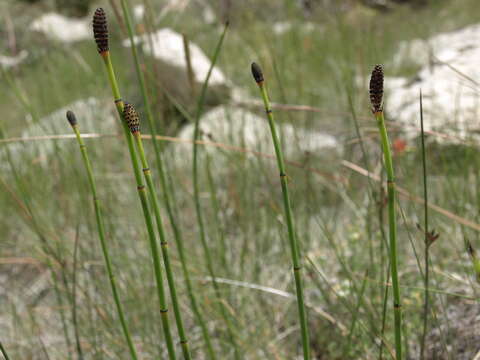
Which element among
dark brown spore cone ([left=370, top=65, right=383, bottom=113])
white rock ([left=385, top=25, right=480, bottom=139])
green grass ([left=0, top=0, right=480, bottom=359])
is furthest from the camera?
white rock ([left=385, top=25, right=480, bottom=139])

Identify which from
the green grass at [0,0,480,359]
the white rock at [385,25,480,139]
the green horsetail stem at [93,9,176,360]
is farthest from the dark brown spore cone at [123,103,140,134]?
the white rock at [385,25,480,139]

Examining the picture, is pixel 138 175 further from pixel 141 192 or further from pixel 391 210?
pixel 391 210

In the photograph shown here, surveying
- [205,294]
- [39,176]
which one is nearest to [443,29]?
[39,176]

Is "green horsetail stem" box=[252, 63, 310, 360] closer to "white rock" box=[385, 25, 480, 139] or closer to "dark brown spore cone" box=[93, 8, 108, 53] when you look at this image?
"dark brown spore cone" box=[93, 8, 108, 53]

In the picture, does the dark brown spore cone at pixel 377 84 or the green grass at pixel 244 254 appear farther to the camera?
the green grass at pixel 244 254

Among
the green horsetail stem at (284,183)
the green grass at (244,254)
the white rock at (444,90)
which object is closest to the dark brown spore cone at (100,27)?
the green horsetail stem at (284,183)

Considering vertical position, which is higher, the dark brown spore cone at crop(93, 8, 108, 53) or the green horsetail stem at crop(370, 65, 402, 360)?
the dark brown spore cone at crop(93, 8, 108, 53)

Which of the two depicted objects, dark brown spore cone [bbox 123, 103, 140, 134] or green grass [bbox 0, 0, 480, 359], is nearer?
dark brown spore cone [bbox 123, 103, 140, 134]

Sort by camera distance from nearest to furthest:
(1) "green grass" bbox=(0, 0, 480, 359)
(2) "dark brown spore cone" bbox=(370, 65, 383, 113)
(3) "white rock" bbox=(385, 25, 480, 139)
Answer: (2) "dark brown spore cone" bbox=(370, 65, 383, 113)
(1) "green grass" bbox=(0, 0, 480, 359)
(3) "white rock" bbox=(385, 25, 480, 139)

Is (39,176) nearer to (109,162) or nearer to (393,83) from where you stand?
(109,162)

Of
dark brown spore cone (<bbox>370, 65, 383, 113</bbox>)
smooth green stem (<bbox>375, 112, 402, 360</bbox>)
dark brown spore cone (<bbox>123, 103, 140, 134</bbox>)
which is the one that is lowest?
smooth green stem (<bbox>375, 112, 402, 360</bbox>)

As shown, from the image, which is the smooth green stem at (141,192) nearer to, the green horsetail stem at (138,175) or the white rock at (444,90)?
the green horsetail stem at (138,175)
